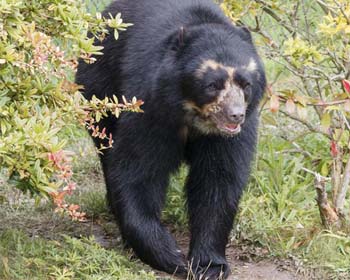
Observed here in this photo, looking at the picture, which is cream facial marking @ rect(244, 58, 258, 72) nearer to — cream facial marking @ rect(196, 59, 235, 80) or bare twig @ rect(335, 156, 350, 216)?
cream facial marking @ rect(196, 59, 235, 80)

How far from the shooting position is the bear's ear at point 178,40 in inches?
197

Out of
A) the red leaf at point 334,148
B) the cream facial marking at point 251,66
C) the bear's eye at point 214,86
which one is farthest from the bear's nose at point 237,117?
the red leaf at point 334,148

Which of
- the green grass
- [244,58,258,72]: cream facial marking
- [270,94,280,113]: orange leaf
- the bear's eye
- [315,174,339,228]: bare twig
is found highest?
[244,58,258,72]: cream facial marking

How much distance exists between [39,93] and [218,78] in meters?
1.10

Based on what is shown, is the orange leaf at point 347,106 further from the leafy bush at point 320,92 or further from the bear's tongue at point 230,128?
the bear's tongue at point 230,128

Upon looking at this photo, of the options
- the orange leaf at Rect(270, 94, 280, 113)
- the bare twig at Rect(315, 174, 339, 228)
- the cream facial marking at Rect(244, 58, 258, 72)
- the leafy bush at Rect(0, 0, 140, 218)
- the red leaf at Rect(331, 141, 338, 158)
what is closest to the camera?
the leafy bush at Rect(0, 0, 140, 218)

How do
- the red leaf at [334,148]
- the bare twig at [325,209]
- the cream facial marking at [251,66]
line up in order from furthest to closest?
the red leaf at [334,148] < the bare twig at [325,209] < the cream facial marking at [251,66]

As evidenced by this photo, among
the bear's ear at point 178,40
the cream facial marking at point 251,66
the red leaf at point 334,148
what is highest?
the bear's ear at point 178,40

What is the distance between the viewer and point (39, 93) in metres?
4.24

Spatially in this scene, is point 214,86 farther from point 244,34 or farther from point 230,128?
point 244,34

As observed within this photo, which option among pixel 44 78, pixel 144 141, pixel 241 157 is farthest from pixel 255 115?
pixel 44 78

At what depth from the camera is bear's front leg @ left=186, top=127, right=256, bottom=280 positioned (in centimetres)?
530

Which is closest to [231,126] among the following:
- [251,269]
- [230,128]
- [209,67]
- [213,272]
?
[230,128]

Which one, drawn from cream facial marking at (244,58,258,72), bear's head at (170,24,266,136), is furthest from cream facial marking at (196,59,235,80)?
cream facial marking at (244,58,258,72)
